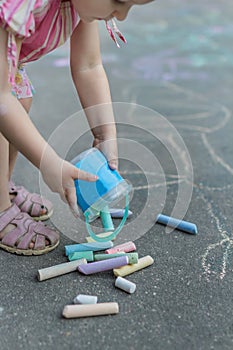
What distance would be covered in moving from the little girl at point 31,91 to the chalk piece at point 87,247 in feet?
0.14

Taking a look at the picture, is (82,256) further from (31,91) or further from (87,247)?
(31,91)

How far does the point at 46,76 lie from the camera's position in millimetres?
2473

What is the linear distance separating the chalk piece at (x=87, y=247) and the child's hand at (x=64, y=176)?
0.64 feet

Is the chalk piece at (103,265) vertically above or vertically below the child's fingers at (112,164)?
below

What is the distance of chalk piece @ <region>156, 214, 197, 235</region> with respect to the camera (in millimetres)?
1177

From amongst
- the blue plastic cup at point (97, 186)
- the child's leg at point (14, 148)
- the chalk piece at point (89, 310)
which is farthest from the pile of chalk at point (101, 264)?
the child's leg at point (14, 148)

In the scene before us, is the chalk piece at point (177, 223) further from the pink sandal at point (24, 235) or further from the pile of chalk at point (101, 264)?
the pink sandal at point (24, 235)

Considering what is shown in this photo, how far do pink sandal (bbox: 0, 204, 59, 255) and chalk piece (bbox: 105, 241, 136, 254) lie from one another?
13 centimetres

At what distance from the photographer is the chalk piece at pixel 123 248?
1.09m

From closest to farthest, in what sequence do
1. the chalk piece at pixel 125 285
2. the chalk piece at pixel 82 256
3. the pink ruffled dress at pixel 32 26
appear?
the pink ruffled dress at pixel 32 26
the chalk piece at pixel 125 285
the chalk piece at pixel 82 256

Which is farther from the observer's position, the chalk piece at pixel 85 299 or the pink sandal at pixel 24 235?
the pink sandal at pixel 24 235

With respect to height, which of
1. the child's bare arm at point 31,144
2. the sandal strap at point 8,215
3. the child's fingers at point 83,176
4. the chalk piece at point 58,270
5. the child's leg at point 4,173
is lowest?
the chalk piece at point 58,270

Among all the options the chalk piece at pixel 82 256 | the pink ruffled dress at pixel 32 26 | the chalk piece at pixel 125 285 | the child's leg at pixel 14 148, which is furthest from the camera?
the child's leg at pixel 14 148

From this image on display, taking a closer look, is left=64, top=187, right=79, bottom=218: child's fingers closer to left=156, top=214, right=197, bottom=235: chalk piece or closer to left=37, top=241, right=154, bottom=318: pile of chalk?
left=37, top=241, right=154, bottom=318: pile of chalk
